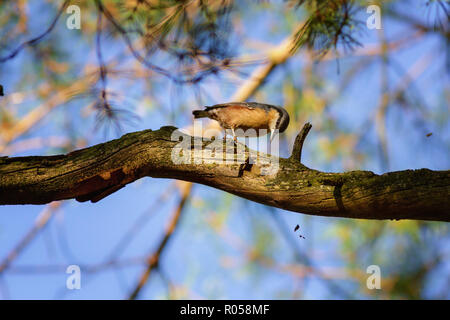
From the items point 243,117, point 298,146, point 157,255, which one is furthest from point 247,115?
point 157,255

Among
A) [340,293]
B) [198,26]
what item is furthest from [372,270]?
[198,26]

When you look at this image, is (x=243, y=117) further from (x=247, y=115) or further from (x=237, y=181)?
(x=237, y=181)

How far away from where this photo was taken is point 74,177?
67.4 inches

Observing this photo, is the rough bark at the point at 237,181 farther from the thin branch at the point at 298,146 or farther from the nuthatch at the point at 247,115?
the nuthatch at the point at 247,115

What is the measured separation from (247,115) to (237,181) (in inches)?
22.4

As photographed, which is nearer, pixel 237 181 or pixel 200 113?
pixel 237 181

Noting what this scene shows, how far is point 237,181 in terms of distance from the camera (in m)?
1.67

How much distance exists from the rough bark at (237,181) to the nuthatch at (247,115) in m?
0.43

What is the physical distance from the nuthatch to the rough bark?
0.43 metres

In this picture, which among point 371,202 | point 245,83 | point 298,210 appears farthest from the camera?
point 245,83

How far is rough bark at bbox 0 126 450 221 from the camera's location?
1505 millimetres

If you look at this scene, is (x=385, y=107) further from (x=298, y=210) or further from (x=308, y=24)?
(x=298, y=210)

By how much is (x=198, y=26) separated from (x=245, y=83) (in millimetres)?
757

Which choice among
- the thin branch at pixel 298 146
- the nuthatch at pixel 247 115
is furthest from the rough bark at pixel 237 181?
the nuthatch at pixel 247 115
